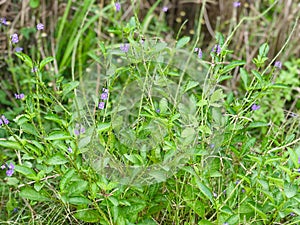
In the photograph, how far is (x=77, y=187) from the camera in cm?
152

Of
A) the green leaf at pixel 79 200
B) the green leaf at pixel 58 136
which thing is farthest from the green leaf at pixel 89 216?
the green leaf at pixel 58 136

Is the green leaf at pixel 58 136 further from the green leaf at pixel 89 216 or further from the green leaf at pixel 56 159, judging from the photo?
the green leaf at pixel 89 216

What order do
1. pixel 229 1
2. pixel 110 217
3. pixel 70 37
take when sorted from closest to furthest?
pixel 110 217 < pixel 70 37 < pixel 229 1

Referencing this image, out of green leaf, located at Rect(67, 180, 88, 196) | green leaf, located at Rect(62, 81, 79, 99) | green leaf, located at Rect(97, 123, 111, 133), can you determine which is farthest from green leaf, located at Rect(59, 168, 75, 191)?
green leaf, located at Rect(62, 81, 79, 99)

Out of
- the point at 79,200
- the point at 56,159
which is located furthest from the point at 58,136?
the point at 79,200

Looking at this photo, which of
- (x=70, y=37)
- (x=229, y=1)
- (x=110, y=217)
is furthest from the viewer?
(x=229, y=1)

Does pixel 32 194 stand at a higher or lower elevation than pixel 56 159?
lower

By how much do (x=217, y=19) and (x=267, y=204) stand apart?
1.84 meters

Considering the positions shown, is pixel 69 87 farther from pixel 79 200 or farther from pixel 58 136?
pixel 79 200

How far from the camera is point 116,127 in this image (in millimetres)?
1680

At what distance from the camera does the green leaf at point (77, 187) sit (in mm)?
1513

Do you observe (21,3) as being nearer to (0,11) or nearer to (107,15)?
(0,11)

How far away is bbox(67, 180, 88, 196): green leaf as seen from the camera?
151 cm

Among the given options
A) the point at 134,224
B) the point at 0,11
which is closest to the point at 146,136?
the point at 134,224
